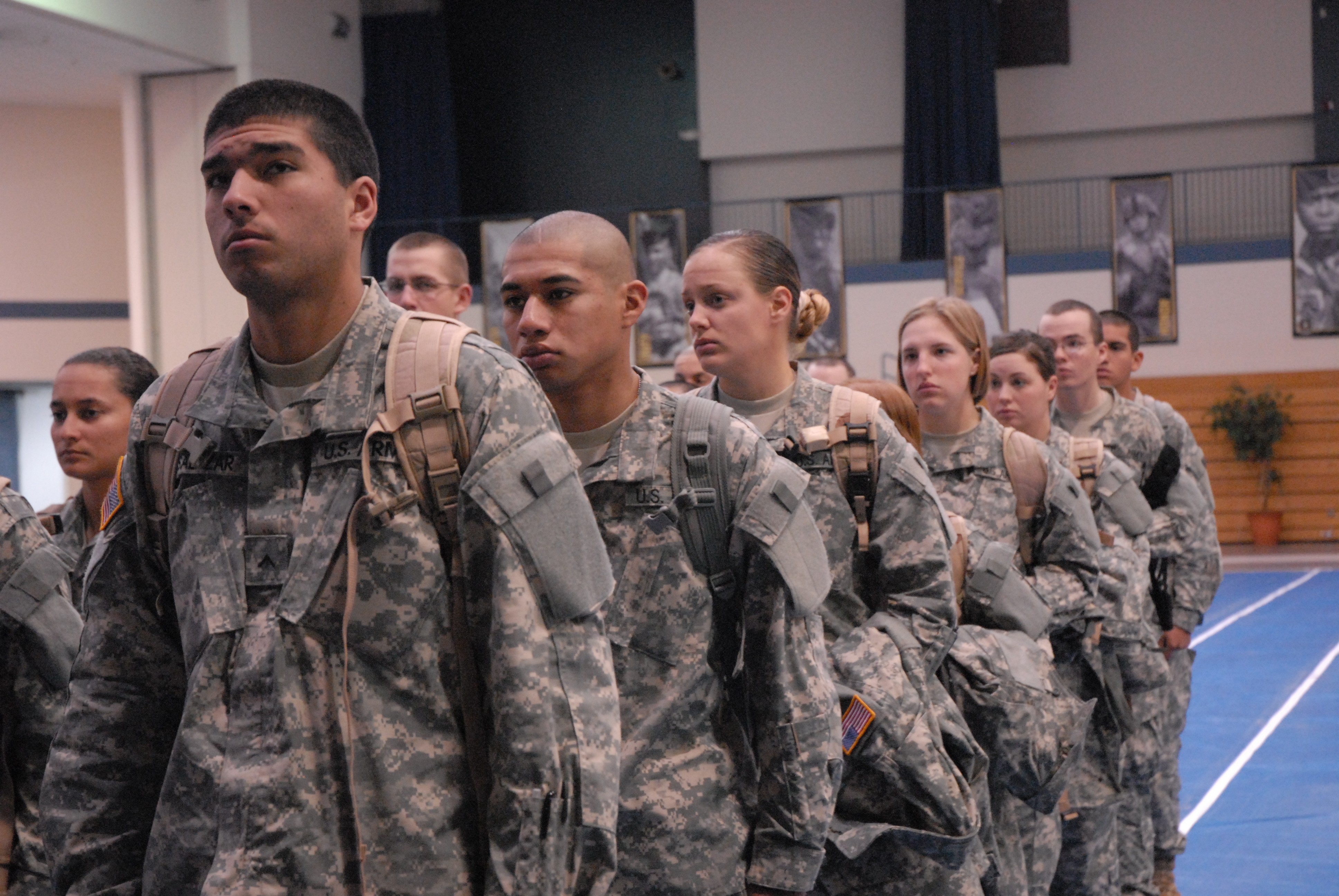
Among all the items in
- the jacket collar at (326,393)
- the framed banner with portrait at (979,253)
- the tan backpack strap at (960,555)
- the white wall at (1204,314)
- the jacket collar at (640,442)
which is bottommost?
the tan backpack strap at (960,555)

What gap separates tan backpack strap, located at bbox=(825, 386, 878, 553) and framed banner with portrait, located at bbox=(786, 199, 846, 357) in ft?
50.1

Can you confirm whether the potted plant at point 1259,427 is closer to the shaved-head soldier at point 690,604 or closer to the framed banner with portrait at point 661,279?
the framed banner with portrait at point 661,279

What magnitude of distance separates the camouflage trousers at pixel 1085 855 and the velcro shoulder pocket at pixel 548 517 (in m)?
3.02

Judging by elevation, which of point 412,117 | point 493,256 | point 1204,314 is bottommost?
point 1204,314

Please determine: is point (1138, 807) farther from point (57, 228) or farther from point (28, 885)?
point (57, 228)

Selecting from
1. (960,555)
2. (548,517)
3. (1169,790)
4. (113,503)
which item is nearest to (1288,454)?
(1169,790)

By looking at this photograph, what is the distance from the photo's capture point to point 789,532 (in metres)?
2.25

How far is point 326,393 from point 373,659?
1.07 ft

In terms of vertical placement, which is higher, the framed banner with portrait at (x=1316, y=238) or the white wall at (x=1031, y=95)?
the white wall at (x=1031, y=95)

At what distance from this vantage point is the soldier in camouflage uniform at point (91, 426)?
335 centimetres

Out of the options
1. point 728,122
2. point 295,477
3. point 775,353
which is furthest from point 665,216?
point 295,477

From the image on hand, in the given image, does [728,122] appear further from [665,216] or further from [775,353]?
[775,353]

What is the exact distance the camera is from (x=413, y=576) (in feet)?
5.20

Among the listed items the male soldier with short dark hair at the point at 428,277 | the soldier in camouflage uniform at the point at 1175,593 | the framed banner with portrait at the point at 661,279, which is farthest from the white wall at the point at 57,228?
the soldier in camouflage uniform at the point at 1175,593
